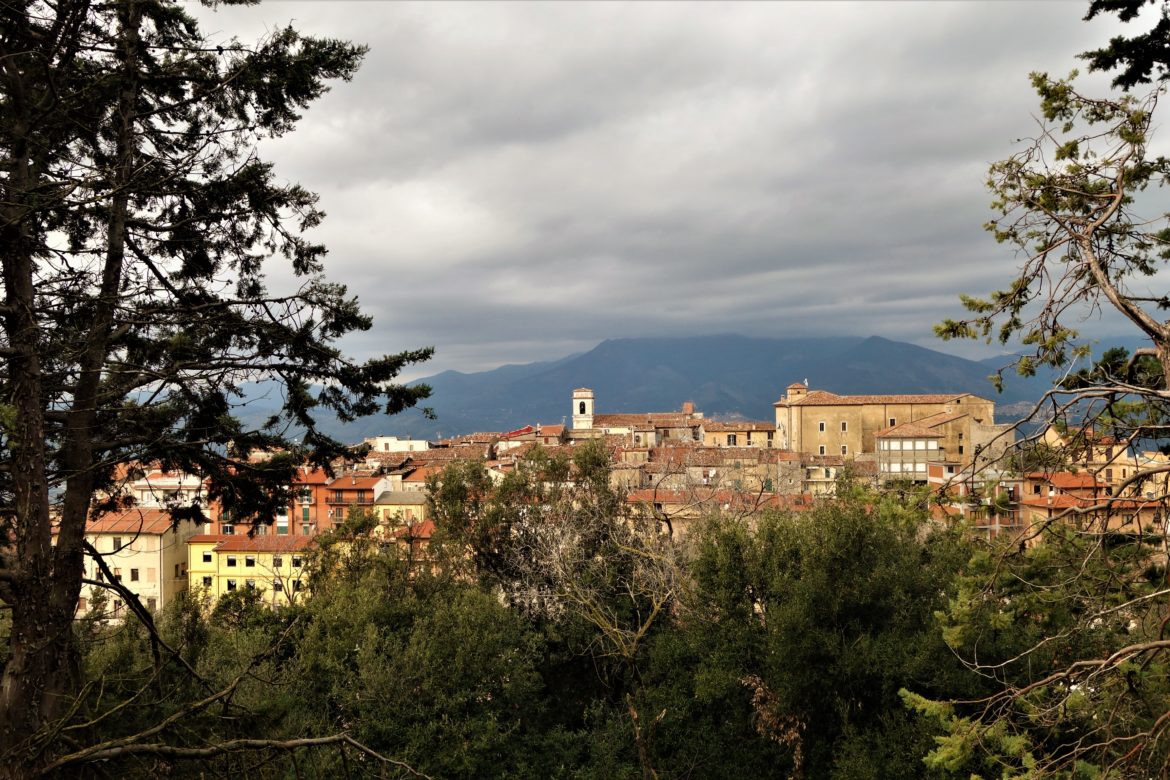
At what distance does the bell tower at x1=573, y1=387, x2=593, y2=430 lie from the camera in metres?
102

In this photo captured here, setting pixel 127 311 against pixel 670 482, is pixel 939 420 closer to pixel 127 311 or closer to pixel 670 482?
pixel 670 482

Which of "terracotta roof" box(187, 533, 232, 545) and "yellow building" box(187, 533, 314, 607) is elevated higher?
"terracotta roof" box(187, 533, 232, 545)

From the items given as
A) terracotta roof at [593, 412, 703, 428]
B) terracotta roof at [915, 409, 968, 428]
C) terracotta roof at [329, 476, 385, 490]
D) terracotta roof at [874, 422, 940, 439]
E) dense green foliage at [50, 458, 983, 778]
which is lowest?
dense green foliage at [50, 458, 983, 778]

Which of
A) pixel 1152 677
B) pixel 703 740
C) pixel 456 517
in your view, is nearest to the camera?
pixel 1152 677

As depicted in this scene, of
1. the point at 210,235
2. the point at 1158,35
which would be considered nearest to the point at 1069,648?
the point at 1158,35

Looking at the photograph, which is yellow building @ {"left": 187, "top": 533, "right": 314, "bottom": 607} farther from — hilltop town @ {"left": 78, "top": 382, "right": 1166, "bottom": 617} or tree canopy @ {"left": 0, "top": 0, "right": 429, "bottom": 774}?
tree canopy @ {"left": 0, "top": 0, "right": 429, "bottom": 774}

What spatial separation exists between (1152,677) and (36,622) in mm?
8560

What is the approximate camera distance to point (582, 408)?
10944 cm

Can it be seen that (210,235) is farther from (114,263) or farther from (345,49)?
(345,49)

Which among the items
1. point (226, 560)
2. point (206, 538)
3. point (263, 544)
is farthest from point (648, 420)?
point (206, 538)

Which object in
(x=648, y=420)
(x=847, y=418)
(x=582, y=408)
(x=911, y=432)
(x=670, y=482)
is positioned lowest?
(x=670, y=482)

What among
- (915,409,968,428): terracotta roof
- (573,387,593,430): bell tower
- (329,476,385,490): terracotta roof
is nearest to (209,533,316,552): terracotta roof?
(329,476,385,490): terracotta roof

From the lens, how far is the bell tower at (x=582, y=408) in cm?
10194

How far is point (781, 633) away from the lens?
42.4 feet
